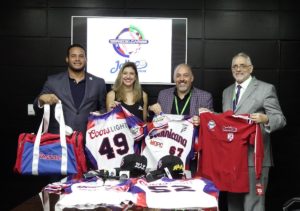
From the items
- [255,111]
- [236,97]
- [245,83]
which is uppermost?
[245,83]

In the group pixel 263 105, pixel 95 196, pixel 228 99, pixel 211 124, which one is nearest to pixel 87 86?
pixel 211 124

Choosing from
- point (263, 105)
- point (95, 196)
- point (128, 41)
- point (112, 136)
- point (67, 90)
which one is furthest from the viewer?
point (128, 41)

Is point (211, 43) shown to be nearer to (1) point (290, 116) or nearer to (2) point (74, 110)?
(1) point (290, 116)

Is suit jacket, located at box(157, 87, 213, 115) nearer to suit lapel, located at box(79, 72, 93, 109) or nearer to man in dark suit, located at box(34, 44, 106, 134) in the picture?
man in dark suit, located at box(34, 44, 106, 134)

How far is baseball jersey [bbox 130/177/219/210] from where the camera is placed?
1604mm

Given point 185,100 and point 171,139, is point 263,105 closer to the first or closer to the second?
point 185,100

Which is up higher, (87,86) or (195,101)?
(87,86)

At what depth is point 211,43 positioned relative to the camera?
3.99m

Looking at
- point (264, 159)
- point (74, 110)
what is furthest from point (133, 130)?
point (264, 159)

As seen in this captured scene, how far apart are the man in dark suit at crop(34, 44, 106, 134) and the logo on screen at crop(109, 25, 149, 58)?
645mm

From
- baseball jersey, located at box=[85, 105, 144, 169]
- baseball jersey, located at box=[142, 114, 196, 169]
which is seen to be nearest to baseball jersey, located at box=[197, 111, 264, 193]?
baseball jersey, located at box=[142, 114, 196, 169]

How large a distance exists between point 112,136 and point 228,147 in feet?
3.27

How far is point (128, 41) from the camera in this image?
12.8 ft

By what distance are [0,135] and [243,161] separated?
2.65 m
